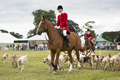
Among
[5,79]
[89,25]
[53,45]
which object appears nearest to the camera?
[5,79]

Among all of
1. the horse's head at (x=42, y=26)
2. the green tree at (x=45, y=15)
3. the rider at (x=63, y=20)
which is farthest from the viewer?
the green tree at (x=45, y=15)

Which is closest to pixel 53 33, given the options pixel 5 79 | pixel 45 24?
pixel 45 24

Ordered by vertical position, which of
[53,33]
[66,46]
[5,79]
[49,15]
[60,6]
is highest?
[49,15]

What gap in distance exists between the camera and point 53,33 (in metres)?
7.89

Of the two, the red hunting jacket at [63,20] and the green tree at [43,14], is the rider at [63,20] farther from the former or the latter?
the green tree at [43,14]

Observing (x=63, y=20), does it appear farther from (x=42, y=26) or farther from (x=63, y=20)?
(x=42, y=26)

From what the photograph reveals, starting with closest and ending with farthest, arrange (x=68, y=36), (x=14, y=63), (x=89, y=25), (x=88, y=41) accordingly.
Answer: (x=68, y=36)
(x=14, y=63)
(x=88, y=41)
(x=89, y=25)

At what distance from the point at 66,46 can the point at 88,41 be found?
18.9 feet

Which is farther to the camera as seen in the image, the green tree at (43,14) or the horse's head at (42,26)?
the green tree at (43,14)

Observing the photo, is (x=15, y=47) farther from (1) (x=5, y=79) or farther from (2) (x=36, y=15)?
(1) (x=5, y=79)

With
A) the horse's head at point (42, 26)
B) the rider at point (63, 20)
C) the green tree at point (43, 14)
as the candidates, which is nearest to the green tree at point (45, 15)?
the green tree at point (43, 14)

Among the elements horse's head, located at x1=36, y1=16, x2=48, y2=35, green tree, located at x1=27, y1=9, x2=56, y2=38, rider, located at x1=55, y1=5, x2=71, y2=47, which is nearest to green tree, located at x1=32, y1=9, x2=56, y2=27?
green tree, located at x1=27, y1=9, x2=56, y2=38

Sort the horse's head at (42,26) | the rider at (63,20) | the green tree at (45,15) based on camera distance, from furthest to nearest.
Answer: the green tree at (45,15), the rider at (63,20), the horse's head at (42,26)

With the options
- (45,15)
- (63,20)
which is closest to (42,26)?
(63,20)
